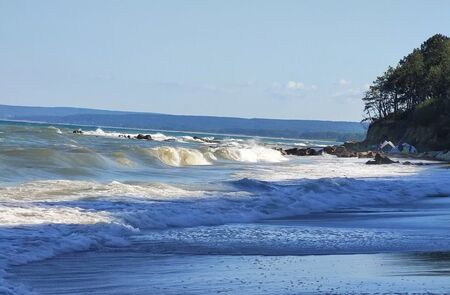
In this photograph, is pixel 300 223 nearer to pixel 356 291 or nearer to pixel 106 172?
pixel 356 291

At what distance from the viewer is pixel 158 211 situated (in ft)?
55.6

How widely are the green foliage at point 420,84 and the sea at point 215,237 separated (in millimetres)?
58743

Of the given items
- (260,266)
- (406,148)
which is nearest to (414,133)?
(406,148)

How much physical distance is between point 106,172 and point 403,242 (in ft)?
52.3

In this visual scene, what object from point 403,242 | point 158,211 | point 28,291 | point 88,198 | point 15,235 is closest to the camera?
point 28,291

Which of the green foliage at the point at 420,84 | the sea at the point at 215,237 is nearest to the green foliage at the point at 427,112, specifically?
the green foliage at the point at 420,84

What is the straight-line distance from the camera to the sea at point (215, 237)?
10.1 m

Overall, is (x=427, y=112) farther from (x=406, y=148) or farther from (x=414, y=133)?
(x=406, y=148)

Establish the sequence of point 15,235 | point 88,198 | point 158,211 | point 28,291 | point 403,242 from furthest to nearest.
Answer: point 88,198 < point 158,211 < point 403,242 < point 15,235 < point 28,291

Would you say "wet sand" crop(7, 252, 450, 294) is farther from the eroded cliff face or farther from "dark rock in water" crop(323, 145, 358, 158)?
the eroded cliff face

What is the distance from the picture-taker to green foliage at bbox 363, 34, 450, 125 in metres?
83.1

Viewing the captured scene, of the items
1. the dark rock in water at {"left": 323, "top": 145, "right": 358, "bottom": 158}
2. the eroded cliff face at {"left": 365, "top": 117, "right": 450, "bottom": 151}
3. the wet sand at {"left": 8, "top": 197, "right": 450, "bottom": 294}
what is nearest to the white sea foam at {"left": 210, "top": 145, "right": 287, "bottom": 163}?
the dark rock in water at {"left": 323, "top": 145, "right": 358, "bottom": 158}

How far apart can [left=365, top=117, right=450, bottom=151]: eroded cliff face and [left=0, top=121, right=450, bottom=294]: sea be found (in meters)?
52.6

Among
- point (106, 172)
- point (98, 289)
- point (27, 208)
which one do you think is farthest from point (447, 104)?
point (98, 289)
